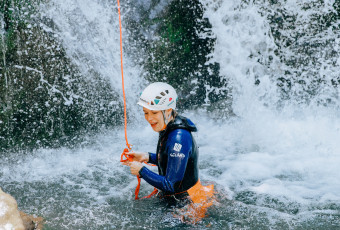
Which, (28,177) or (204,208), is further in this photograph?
(28,177)

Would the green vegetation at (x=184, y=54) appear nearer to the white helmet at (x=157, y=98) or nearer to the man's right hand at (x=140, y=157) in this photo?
the man's right hand at (x=140, y=157)

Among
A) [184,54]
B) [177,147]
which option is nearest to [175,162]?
[177,147]

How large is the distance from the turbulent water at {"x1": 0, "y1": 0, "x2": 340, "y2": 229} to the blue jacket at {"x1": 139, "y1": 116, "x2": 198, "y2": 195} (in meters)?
0.52

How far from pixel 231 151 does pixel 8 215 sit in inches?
156

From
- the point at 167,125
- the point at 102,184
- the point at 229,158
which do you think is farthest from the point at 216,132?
the point at 167,125

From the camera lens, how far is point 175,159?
3535 millimetres

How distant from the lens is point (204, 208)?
403 centimetres

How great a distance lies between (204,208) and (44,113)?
148 inches

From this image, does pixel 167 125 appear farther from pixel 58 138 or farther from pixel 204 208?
pixel 58 138

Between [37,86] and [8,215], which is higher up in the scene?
[37,86]

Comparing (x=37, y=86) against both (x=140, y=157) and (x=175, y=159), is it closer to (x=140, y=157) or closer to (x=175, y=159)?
(x=140, y=157)

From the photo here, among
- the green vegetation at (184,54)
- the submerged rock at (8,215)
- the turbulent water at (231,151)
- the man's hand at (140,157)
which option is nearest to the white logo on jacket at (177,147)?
the man's hand at (140,157)

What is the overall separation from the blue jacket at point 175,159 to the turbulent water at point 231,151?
0.52 m

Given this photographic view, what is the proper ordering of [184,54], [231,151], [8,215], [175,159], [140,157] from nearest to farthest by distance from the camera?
[8,215]
[175,159]
[140,157]
[231,151]
[184,54]
